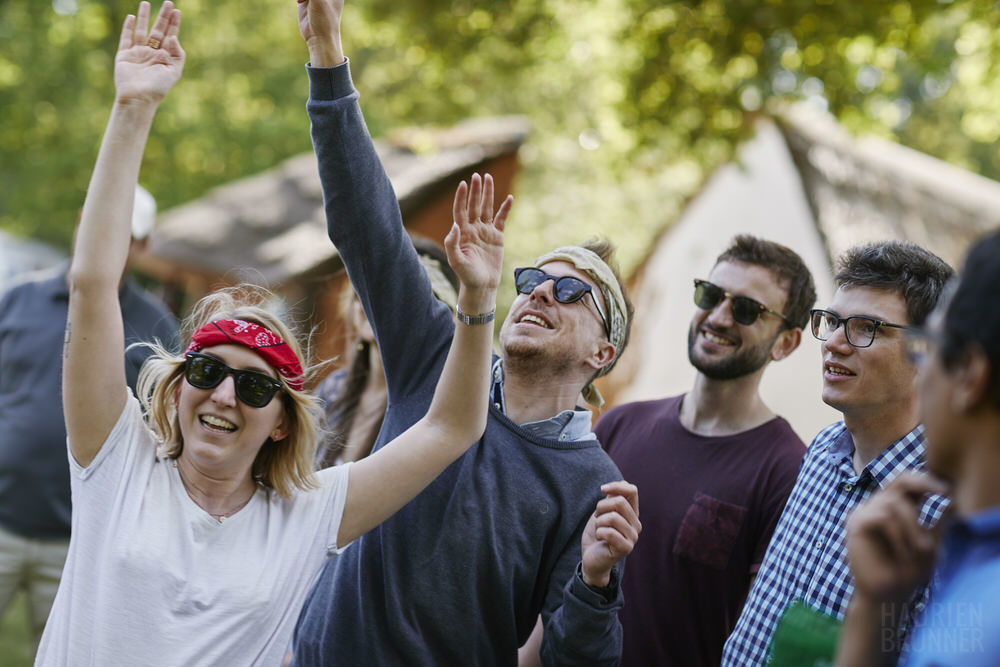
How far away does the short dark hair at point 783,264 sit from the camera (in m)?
3.72

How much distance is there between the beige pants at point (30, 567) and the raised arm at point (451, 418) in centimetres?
271

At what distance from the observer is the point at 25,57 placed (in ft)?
52.2

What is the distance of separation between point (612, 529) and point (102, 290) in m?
1.34

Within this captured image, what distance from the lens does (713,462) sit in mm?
3393

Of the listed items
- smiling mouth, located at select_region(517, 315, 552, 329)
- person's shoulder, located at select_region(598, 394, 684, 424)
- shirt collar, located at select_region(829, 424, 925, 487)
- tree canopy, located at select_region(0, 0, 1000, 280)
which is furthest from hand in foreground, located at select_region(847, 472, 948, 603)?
tree canopy, located at select_region(0, 0, 1000, 280)

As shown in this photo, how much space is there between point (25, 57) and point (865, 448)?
16762 millimetres

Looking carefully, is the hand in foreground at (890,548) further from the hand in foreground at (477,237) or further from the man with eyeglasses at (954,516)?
the hand in foreground at (477,237)

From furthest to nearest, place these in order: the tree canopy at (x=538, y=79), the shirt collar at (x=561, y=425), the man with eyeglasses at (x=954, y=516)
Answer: the tree canopy at (x=538, y=79) → the shirt collar at (x=561, y=425) → the man with eyeglasses at (x=954, y=516)

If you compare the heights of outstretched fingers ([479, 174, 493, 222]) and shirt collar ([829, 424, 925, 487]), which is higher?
outstretched fingers ([479, 174, 493, 222])

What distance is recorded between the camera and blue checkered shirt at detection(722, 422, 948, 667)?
2.52 meters

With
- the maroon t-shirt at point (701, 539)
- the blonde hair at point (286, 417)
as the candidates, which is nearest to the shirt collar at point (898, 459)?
the maroon t-shirt at point (701, 539)

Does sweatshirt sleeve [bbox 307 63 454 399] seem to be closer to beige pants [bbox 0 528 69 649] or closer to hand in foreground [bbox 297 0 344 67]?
hand in foreground [bbox 297 0 344 67]

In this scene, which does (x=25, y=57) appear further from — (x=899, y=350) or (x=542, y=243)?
(x=899, y=350)

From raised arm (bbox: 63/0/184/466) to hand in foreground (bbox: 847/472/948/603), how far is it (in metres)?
1.62
